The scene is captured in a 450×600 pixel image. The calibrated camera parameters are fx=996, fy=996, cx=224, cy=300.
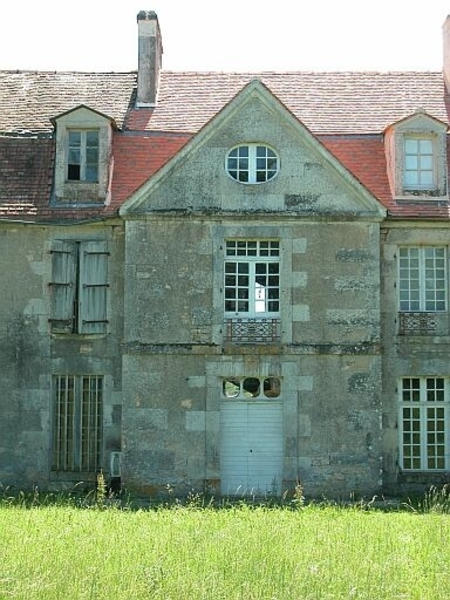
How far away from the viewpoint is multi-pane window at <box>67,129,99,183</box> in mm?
23094

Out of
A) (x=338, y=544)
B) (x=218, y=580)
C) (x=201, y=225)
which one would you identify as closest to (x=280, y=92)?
(x=201, y=225)

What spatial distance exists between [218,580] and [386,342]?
38.5 feet

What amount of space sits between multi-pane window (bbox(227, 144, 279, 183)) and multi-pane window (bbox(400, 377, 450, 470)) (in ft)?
18.4

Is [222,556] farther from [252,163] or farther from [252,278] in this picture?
[252,163]

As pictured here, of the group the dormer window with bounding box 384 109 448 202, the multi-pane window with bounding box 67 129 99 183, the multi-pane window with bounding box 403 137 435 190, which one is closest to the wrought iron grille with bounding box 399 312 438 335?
the dormer window with bounding box 384 109 448 202

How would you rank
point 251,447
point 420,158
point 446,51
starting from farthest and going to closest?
point 446,51 → point 420,158 → point 251,447

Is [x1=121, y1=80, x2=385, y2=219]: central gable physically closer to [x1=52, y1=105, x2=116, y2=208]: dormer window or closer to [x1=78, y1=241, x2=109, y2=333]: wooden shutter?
[x1=78, y1=241, x2=109, y2=333]: wooden shutter

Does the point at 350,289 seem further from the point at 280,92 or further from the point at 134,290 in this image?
the point at 280,92

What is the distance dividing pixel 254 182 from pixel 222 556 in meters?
11.0

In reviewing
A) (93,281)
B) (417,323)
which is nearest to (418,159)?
(417,323)

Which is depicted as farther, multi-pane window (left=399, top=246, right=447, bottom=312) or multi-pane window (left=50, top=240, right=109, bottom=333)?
multi-pane window (left=399, top=246, right=447, bottom=312)

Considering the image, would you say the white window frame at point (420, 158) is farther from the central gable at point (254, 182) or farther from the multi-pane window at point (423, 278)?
the central gable at point (254, 182)

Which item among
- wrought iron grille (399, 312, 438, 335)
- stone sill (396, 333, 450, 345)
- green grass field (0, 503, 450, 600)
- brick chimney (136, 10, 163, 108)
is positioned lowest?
green grass field (0, 503, 450, 600)

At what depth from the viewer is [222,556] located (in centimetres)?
1263
